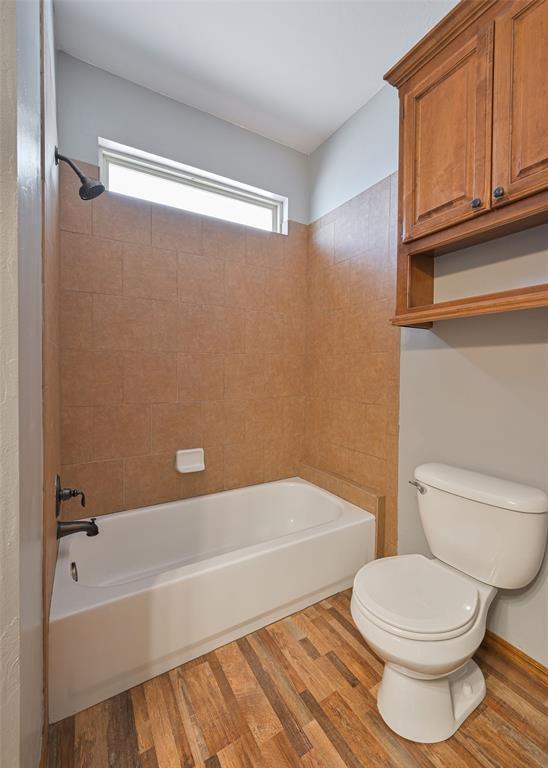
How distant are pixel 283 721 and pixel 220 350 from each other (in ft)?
6.06

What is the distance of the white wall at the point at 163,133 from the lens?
1889 mm

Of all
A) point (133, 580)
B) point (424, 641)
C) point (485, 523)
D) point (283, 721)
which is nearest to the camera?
point (424, 641)

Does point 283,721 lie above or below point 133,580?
below

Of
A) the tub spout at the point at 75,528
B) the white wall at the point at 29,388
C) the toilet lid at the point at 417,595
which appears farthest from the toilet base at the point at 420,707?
the tub spout at the point at 75,528

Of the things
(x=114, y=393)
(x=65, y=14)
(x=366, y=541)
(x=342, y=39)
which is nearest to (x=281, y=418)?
(x=366, y=541)

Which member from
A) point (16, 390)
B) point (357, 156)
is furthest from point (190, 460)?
point (357, 156)

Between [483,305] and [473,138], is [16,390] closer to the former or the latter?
[483,305]

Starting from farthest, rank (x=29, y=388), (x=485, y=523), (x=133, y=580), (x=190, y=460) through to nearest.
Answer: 1. (x=190, y=460)
2. (x=133, y=580)
3. (x=485, y=523)
4. (x=29, y=388)

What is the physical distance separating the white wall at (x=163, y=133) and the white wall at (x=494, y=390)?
1.53 meters

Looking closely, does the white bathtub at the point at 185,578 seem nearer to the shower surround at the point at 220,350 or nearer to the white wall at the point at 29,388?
the shower surround at the point at 220,350

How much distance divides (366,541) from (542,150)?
6.29 ft

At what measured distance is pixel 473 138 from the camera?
1.29 m

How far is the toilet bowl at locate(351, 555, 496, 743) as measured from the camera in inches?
43.4

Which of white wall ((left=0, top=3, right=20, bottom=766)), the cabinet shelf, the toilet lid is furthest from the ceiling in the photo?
the toilet lid
